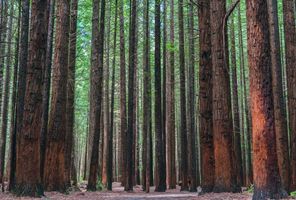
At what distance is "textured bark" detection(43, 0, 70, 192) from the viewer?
1155 cm

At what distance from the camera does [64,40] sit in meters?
12.5

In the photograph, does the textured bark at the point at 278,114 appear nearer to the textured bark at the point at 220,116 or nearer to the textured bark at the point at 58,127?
the textured bark at the point at 220,116

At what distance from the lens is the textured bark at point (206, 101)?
11.1m

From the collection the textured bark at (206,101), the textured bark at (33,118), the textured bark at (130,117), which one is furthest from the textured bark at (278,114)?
the textured bark at (33,118)

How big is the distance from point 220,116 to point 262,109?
3.79 metres

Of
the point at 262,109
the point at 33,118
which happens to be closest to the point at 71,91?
the point at 33,118

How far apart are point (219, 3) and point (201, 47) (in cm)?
141

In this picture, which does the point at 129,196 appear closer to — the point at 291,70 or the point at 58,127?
the point at 58,127

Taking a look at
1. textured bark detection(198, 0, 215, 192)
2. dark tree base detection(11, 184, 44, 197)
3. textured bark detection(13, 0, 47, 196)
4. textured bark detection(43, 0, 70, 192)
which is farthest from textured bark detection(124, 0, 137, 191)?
dark tree base detection(11, 184, 44, 197)

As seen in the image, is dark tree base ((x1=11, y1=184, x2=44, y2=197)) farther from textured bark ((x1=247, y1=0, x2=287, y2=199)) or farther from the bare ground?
textured bark ((x1=247, y1=0, x2=287, y2=199))

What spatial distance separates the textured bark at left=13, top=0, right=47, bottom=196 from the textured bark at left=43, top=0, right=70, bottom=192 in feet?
8.16

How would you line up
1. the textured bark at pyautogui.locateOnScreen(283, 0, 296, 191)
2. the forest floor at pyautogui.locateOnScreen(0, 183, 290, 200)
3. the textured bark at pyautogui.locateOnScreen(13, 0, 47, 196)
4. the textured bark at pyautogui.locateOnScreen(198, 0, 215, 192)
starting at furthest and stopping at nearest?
the textured bark at pyautogui.locateOnScreen(283, 0, 296, 191), the textured bark at pyautogui.locateOnScreen(198, 0, 215, 192), the forest floor at pyautogui.locateOnScreen(0, 183, 290, 200), the textured bark at pyautogui.locateOnScreen(13, 0, 47, 196)

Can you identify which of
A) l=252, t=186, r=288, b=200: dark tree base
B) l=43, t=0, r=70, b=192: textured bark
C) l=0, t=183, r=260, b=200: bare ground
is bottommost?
l=0, t=183, r=260, b=200: bare ground

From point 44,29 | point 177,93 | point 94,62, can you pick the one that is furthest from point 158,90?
point 177,93
